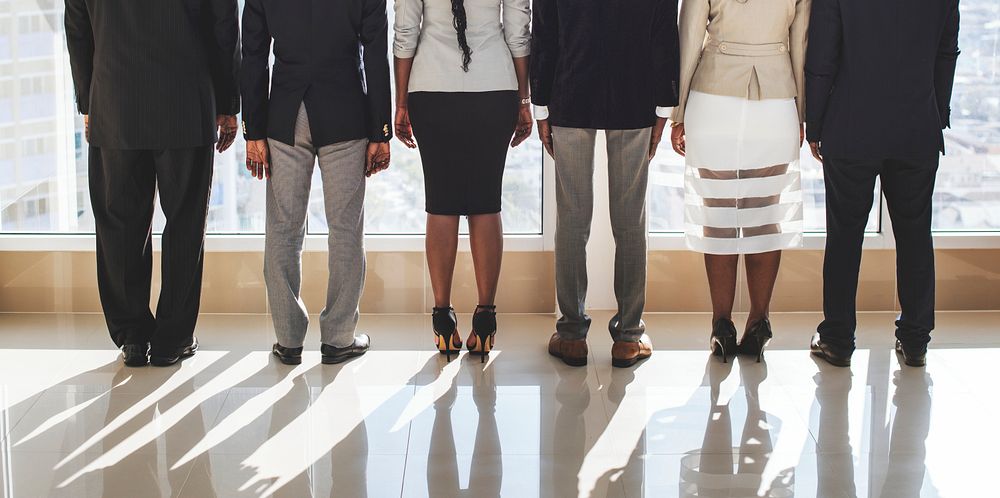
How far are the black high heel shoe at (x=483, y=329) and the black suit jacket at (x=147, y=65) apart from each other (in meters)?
1.16

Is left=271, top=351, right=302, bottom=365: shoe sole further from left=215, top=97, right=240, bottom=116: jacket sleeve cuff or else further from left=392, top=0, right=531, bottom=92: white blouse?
left=392, top=0, right=531, bottom=92: white blouse

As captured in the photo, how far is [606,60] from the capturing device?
3.74 metres

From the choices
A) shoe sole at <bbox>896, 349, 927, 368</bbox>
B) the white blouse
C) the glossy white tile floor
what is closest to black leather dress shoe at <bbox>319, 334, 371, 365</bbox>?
the glossy white tile floor

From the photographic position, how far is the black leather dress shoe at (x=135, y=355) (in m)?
3.98

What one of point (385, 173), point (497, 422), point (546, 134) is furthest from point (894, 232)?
point (385, 173)

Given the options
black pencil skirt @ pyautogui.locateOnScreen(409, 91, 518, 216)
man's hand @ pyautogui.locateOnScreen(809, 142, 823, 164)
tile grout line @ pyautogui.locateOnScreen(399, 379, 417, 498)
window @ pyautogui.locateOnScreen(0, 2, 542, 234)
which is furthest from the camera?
window @ pyautogui.locateOnScreen(0, 2, 542, 234)

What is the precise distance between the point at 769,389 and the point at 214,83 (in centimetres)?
222

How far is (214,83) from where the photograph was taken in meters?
3.95

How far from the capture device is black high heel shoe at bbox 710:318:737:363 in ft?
13.4

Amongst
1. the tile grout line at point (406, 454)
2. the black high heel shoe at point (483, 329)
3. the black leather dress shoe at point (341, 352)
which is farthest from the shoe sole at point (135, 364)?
the black high heel shoe at point (483, 329)

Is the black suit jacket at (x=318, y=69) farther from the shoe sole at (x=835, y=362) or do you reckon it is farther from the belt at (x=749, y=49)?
the shoe sole at (x=835, y=362)

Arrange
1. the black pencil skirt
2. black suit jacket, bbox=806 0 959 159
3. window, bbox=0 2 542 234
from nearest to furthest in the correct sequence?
black suit jacket, bbox=806 0 959 159
the black pencil skirt
window, bbox=0 2 542 234

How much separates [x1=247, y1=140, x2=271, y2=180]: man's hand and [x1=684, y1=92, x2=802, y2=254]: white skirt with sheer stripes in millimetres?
1490

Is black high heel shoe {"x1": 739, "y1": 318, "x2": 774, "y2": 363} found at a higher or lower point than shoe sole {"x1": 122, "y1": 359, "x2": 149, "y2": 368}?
higher
